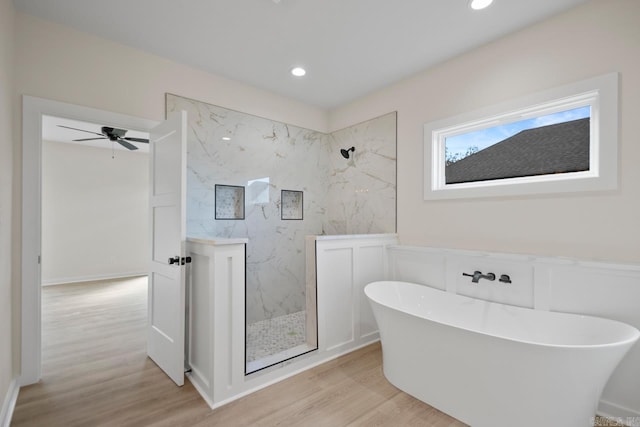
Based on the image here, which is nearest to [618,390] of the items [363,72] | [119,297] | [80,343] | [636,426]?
[636,426]

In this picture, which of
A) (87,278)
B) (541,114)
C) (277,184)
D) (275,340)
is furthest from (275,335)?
(87,278)

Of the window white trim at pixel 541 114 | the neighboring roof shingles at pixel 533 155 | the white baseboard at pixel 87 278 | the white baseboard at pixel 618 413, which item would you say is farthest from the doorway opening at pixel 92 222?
the white baseboard at pixel 618 413

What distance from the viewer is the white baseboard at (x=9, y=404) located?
1.72 metres

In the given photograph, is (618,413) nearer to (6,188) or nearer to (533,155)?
(533,155)

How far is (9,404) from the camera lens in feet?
6.09

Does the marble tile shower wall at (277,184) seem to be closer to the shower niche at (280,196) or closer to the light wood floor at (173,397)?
the shower niche at (280,196)

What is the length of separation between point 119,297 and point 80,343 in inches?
74.4

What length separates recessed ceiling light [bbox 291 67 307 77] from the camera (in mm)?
2904

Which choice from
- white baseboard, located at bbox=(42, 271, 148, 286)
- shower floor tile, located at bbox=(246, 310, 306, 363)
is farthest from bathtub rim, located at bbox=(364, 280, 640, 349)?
white baseboard, located at bbox=(42, 271, 148, 286)

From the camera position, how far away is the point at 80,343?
289cm

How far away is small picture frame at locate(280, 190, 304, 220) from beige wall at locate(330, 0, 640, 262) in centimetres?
130

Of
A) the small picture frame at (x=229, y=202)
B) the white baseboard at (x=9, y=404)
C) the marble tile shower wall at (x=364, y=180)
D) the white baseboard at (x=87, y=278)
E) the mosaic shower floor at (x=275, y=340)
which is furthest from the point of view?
the white baseboard at (x=87, y=278)

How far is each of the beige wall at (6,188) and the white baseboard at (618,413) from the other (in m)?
3.73

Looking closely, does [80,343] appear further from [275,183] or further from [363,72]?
[363,72]
